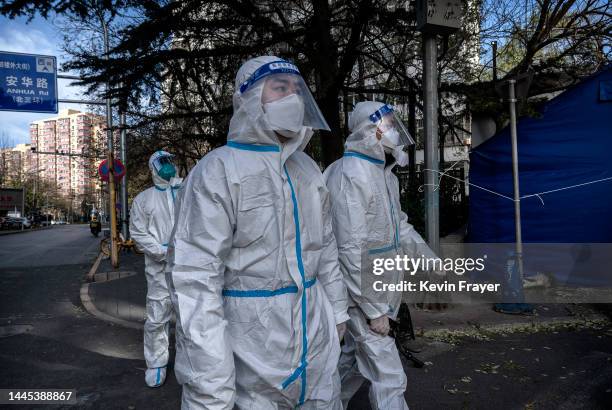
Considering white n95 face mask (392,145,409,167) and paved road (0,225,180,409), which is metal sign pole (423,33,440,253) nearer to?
white n95 face mask (392,145,409,167)

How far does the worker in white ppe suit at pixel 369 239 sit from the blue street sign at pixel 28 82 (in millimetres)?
14624

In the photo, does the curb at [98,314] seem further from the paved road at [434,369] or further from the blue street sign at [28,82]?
the blue street sign at [28,82]

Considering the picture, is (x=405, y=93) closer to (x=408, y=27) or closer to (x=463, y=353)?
(x=408, y=27)

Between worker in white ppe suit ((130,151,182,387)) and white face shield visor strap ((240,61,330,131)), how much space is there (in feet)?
8.68

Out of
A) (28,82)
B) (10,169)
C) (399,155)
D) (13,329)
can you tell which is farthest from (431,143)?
(10,169)

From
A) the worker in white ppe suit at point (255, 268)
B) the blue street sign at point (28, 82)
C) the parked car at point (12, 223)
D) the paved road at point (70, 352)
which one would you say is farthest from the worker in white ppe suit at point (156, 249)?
the parked car at point (12, 223)

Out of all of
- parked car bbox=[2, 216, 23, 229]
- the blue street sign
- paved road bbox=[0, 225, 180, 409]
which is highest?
the blue street sign

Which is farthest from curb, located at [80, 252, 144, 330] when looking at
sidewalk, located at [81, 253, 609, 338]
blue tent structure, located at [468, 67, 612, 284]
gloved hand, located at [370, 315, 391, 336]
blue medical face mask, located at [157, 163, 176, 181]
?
blue tent structure, located at [468, 67, 612, 284]

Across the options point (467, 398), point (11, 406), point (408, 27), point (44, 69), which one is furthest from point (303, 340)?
point (44, 69)

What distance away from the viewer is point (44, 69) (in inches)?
587

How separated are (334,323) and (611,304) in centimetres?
576

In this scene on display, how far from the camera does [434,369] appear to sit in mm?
4457

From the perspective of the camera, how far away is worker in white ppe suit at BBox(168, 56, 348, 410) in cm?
176

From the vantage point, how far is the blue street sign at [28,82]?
565 inches
